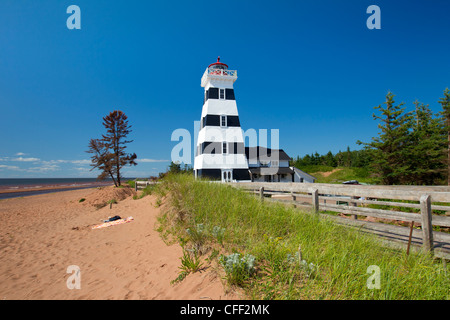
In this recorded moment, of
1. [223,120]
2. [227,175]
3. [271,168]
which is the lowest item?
[227,175]

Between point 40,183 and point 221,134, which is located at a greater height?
point 221,134

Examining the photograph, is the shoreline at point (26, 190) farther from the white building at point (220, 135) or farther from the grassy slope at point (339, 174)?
the grassy slope at point (339, 174)

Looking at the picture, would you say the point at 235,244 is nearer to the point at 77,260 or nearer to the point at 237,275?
the point at 237,275

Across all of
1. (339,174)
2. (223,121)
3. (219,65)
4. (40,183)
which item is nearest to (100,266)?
(223,121)

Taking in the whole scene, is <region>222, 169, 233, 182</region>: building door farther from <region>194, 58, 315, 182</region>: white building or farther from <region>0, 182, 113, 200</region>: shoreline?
<region>0, 182, 113, 200</region>: shoreline

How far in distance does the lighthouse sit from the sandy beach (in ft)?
40.9

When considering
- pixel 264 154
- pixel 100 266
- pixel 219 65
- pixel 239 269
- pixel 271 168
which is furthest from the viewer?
pixel 264 154

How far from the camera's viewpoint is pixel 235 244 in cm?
416

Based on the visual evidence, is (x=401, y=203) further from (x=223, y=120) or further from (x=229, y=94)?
(x=229, y=94)

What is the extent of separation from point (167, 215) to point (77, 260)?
9.86 ft

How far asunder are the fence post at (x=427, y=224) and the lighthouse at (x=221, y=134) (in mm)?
17570

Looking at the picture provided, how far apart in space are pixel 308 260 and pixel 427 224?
10.5 feet

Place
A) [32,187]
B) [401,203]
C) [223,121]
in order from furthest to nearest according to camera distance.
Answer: [32,187], [223,121], [401,203]

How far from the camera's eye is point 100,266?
5.36m
